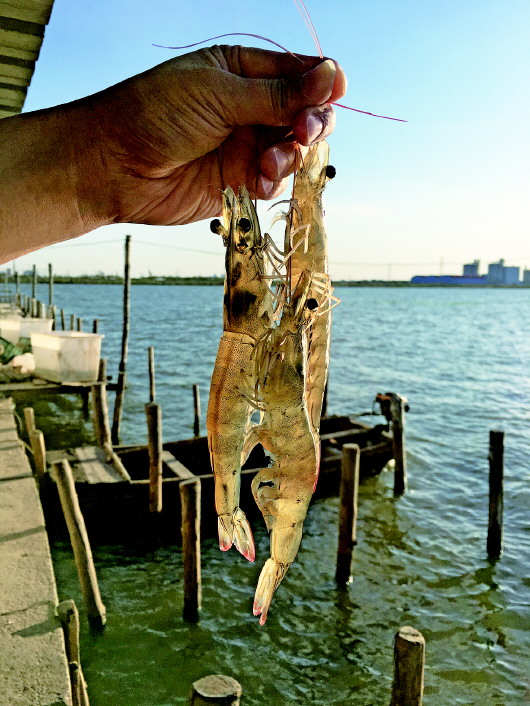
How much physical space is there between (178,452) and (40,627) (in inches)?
285

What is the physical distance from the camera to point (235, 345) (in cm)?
245

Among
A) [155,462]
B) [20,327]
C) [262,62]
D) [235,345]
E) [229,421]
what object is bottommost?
[155,462]

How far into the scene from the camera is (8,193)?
7.64 feet

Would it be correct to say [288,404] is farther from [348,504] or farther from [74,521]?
[348,504]

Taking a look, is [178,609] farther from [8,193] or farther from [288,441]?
[8,193]

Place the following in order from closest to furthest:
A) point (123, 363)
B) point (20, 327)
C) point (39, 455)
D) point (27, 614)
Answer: point (27, 614) → point (39, 455) → point (20, 327) → point (123, 363)

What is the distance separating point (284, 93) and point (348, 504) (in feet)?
25.7

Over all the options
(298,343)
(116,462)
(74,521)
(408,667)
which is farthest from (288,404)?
(116,462)

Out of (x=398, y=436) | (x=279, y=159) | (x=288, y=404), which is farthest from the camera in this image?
(x=398, y=436)

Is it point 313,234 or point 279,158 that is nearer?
point 279,158

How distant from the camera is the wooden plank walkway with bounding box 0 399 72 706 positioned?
176 inches

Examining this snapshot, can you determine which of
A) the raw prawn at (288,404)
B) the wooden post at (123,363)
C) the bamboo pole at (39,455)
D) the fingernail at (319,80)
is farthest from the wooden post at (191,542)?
the wooden post at (123,363)

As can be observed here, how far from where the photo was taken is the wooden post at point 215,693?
125 inches

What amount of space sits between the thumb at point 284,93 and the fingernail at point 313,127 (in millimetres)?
47
